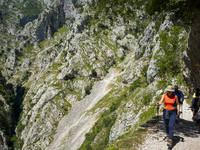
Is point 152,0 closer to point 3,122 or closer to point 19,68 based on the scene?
point 3,122

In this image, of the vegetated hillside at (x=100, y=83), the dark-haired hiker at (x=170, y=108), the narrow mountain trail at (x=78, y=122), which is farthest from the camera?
the narrow mountain trail at (x=78, y=122)

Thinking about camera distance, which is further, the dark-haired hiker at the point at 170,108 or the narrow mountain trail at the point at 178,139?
the narrow mountain trail at the point at 178,139

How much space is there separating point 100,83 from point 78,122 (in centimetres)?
3441

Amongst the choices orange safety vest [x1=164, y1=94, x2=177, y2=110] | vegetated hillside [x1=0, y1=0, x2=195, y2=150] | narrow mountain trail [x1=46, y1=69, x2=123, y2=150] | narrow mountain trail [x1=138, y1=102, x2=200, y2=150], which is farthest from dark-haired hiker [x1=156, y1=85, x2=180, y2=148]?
narrow mountain trail [x1=46, y1=69, x2=123, y2=150]

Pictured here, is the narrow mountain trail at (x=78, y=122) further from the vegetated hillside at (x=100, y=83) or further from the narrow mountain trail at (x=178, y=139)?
the narrow mountain trail at (x=178, y=139)

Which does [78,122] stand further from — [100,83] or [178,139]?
[178,139]

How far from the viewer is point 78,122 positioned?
5122 cm

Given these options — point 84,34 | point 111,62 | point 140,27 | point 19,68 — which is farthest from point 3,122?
point 140,27

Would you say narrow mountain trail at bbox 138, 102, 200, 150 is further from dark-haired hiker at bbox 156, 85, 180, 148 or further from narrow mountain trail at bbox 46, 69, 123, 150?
narrow mountain trail at bbox 46, 69, 123, 150

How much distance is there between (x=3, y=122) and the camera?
263 ft

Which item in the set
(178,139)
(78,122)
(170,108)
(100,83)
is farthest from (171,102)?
(100,83)

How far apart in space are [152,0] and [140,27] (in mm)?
149069

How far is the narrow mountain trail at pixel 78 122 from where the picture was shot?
4170cm

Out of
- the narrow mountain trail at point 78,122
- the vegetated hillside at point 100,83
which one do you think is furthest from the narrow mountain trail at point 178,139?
the narrow mountain trail at point 78,122
